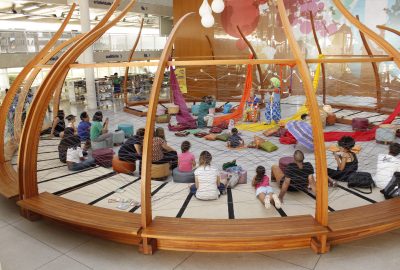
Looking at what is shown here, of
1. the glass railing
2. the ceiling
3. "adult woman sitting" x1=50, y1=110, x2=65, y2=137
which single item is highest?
the ceiling

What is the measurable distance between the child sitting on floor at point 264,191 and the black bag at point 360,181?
1.27 meters

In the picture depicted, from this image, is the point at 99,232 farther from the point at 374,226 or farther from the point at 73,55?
the point at 374,226

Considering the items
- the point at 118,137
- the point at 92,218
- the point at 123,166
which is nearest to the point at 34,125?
the point at 92,218

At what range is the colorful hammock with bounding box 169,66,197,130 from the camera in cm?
872

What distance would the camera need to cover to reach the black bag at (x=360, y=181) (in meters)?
4.77

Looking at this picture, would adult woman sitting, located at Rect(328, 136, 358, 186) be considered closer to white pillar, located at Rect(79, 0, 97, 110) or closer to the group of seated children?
the group of seated children

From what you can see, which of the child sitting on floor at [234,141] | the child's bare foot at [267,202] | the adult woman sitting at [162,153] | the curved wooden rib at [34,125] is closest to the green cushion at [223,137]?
the child sitting on floor at [234,141]

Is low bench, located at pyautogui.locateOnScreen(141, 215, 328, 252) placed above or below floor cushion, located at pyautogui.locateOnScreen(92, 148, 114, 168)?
below

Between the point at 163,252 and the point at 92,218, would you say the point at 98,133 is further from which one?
the point at 163,252

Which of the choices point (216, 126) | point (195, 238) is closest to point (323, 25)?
point (216, 126)

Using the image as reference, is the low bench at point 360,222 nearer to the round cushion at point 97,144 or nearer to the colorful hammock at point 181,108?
the round cushion at point 97,144

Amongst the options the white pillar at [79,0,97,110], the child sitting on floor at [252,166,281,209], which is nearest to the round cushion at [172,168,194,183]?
the child sitting on floor at [252,166,281,209]

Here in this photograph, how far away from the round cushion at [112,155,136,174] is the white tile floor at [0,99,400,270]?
0.31 metres

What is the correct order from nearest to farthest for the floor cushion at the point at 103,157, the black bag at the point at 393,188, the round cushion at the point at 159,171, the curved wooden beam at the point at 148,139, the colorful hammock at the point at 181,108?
1. the curved wooden beam at the point at 148,139
2. the black bag at the point at 393,188
3. the round cushion at the point at 159,171
4. the floor cushion at the point at 103,157
5. the colorful hammock at the point at 181,108
